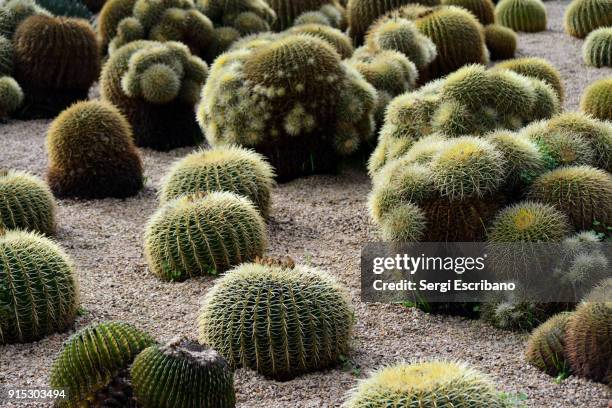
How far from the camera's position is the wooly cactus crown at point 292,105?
866 cm

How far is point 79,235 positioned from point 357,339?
280 centimetres

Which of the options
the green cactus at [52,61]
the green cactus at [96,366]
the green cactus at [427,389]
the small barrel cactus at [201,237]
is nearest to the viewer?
the green cactus at [427,389]

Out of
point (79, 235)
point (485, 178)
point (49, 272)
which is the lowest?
point (79, 235)

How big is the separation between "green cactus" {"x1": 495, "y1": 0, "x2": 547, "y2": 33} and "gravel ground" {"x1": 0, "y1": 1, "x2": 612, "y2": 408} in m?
3.96

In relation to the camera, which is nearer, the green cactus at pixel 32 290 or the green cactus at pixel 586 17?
the green cactus at pixel 32 290

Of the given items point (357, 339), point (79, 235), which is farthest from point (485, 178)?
point (79, 235)

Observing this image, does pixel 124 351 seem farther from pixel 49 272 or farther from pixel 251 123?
pixel 251 123

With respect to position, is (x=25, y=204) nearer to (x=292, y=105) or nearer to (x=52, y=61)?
(x=292, y=105)

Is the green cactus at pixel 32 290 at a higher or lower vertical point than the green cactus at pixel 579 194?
lower

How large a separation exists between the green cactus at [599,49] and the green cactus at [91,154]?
5.54m

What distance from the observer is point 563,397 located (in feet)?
16.7

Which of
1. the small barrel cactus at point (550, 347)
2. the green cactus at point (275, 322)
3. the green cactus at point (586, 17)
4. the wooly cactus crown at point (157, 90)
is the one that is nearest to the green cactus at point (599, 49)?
the green cactus at point (586, 17)

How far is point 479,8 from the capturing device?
1259 centimetres

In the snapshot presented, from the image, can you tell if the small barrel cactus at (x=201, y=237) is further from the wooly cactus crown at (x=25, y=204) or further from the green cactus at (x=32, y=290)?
the wooly cactus crown at (x=25, y=204)
